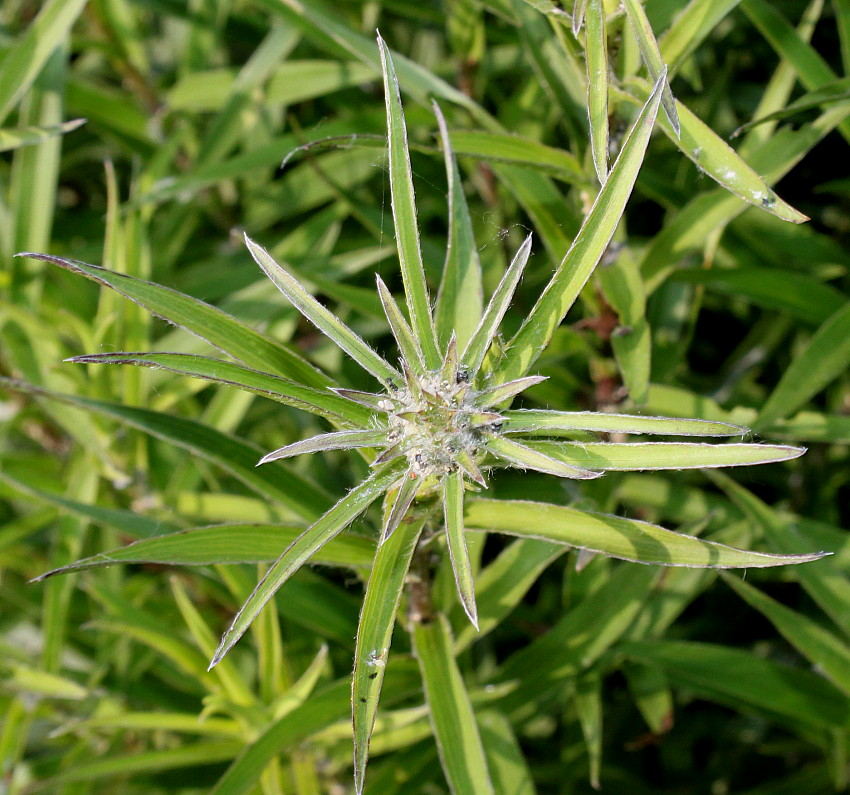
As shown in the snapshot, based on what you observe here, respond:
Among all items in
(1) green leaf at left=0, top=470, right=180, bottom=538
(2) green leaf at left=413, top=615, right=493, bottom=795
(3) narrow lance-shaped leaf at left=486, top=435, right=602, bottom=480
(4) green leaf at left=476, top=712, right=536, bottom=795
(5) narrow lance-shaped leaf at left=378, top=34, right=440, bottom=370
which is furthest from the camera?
(4) green leaf at left=476, top=712, right=536, bottom=795

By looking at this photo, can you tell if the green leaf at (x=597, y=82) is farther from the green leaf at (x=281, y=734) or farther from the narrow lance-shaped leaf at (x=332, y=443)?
the green leaf at (x=281, y=734)

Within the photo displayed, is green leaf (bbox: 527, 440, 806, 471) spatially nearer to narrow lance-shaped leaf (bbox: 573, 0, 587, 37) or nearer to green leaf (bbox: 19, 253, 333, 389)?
green leaf (bbox: 19, 253, 333, 389)

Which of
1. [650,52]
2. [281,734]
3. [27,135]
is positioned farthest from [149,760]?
[650,52]

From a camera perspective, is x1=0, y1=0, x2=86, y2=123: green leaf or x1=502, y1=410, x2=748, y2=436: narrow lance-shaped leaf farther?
x1=0, y1=0, x2=86, y2=123: green leaf

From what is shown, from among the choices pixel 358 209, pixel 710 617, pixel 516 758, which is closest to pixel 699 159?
pixel 358 209

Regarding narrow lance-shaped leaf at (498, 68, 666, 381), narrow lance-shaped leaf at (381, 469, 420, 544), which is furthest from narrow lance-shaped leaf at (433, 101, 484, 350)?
narrow lance-shaped leaf at (381, 469, 420, 544)

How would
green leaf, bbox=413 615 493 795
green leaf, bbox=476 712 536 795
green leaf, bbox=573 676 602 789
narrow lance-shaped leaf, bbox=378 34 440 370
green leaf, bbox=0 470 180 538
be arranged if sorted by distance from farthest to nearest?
green leaf, bbox=573 676 602 789 < green leaf, bbox=476 712 536 795 < green leaf, bbox=0 470 180 538 < green leaf, bbox=413 615 493 795 < narrow lance-shaped leaf, bbox=378 34 440 370

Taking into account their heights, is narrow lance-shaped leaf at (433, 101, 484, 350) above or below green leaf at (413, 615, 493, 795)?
above

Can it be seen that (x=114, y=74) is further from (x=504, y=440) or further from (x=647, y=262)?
(x=504, y=440)
